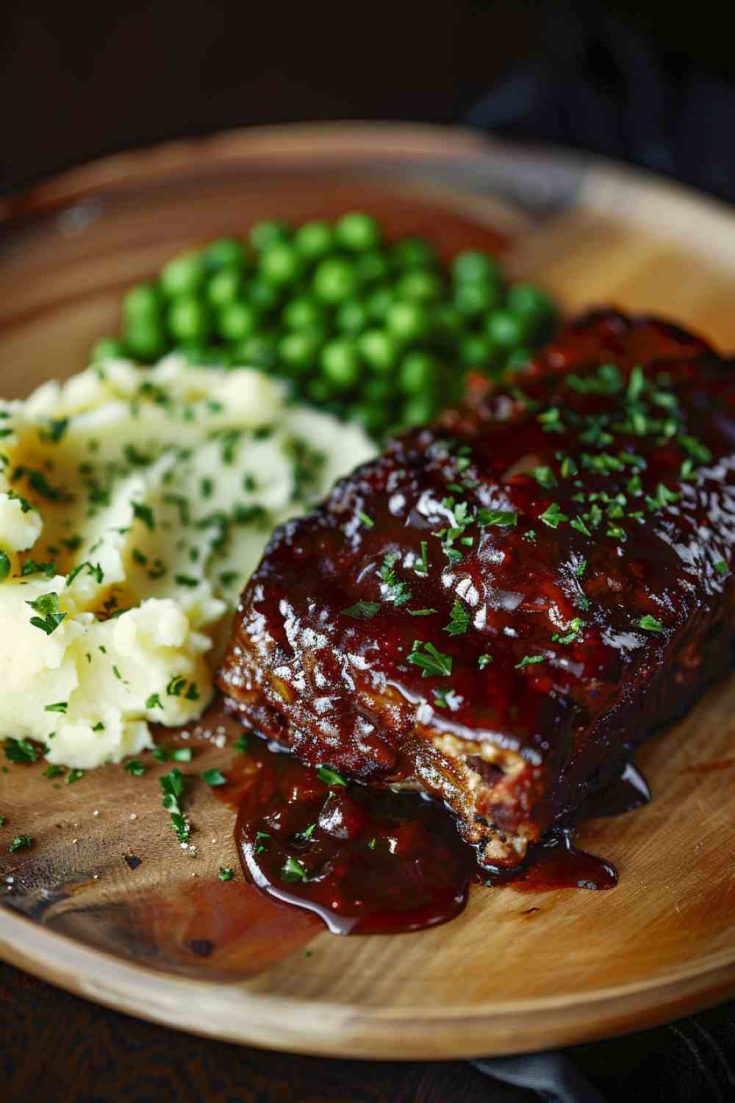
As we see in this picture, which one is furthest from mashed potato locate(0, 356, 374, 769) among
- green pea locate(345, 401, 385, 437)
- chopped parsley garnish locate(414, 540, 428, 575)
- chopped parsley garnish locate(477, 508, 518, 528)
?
chopped parsley garnish locate(477, 508, 518, 528)

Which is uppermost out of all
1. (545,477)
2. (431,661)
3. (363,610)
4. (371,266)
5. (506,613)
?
(545,477)

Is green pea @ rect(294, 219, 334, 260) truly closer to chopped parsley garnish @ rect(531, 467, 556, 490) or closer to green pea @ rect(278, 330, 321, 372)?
green pea @ rect(278, 330, 321, 372)

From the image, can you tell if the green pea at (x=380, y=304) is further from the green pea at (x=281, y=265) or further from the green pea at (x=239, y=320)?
the green pea at (x=239, y=320)

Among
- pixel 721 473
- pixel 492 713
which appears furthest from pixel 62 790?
pixel 721 473

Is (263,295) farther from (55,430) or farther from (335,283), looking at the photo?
(55,430)

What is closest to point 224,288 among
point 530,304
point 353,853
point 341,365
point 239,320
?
point 239,320

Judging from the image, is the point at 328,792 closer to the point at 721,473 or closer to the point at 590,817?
the point at 590,817
